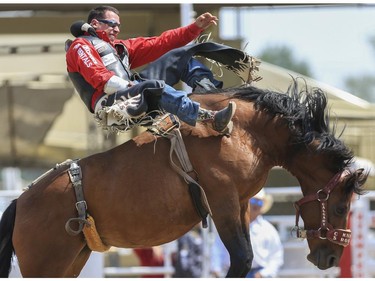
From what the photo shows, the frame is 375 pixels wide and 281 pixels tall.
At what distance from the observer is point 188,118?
18.0 feet

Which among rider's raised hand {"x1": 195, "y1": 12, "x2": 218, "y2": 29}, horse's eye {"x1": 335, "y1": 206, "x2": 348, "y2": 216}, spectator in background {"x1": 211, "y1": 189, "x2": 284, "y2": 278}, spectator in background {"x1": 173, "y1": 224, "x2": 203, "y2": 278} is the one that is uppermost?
rider's raised hand {"x1": 195, "y1": 12, "x2": 218, "y2": 29}

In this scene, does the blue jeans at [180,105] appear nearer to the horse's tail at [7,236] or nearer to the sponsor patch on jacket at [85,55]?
the sponsor patch on jacket at [85,55]

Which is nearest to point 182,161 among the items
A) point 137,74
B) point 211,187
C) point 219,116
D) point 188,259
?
point 211,187

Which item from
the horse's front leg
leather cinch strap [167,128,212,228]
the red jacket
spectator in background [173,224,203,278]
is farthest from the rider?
spectator in background [173,224,203,278]

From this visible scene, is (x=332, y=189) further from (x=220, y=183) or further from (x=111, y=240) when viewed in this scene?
(x=111, y=240)

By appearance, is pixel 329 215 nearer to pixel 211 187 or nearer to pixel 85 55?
pixel 211 187

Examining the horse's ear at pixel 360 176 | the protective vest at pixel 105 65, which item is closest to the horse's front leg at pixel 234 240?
the horse's ear at pixel 360 176

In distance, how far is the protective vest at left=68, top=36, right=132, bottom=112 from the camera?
570cm

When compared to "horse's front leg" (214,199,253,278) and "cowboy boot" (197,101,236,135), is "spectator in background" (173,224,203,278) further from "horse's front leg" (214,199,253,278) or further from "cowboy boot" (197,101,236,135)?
"cowboy boot" (197,101,236,135)

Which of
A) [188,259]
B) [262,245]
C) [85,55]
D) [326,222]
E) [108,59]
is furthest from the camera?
[188,259]

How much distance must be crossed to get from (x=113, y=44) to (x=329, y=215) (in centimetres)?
174

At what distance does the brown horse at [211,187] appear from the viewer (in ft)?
18.6

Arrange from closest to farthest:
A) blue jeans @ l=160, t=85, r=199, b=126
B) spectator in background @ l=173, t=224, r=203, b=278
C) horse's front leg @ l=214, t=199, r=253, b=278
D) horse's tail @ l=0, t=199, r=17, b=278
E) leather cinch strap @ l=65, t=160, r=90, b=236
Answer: blue jeans @ l=160, t=85, r=199, b=126 → horse's front leg @ l=214, t=199, r=253, b=278 → leather cinch strap @ l=65, t=160, r=90, b=236 → horse's tail @ l=0, t=199, r=17, b=278 → spectator in background @ l=173, t=224, r=203, b=278

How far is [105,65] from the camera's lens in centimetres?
567
